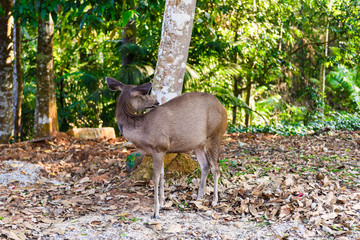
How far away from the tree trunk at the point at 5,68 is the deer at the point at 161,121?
5912 mm

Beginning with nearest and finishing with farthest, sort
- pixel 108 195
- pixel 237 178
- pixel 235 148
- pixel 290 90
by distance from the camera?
pixel 108 195
pixel 237 178
pixel 235 148
pixel 290 90

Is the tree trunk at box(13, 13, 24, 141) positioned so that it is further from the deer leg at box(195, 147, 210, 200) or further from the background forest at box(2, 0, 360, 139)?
the deer leg at box(195, 147, 210, 200)

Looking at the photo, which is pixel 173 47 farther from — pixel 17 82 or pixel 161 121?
pixel 17 82

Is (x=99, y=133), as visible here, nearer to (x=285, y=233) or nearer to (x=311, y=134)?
(x=311, y=134)

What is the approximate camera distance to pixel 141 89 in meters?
4.18

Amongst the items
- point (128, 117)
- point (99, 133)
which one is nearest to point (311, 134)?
point (99, 133)

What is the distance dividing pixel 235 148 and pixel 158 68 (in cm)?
322

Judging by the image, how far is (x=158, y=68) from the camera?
5.38 metres

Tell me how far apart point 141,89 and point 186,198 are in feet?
5.66

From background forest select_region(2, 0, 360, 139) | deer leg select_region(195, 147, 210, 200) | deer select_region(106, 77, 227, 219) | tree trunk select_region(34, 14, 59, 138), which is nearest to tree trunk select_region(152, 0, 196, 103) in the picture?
deer select_region(106, 77, 227, 219)

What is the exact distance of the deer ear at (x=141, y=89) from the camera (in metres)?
4.18

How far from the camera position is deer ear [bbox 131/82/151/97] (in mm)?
4176

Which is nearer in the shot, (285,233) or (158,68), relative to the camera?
(285,233)

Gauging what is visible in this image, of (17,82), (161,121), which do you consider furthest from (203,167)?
(17,82)
